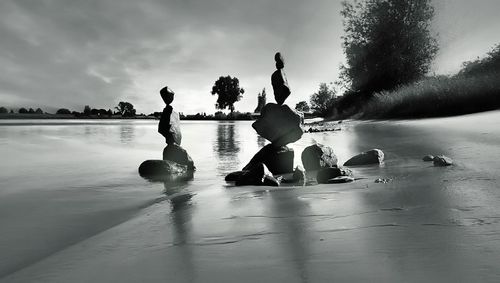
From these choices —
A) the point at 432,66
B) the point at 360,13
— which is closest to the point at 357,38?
the point at 360,13

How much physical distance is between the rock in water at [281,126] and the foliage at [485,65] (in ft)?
61.6

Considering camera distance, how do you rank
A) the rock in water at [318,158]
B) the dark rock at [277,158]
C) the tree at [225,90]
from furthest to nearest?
the tree at [225,90]
the dark rock at [277,158]
the rock in water at [318,158]

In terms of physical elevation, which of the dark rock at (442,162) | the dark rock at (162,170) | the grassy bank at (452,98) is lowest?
the dark rock at (162,170)

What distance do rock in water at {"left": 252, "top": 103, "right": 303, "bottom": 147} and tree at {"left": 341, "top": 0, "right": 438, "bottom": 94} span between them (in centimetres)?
2934

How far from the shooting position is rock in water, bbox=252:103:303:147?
686 centimetres

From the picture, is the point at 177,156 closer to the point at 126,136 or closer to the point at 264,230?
the point at 264,230

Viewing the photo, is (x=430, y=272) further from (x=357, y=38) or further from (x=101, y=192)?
(x=357, y=38)

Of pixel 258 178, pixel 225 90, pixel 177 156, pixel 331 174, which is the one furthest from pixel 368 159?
pixel 225 90

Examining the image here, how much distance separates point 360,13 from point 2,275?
3869 centimetres

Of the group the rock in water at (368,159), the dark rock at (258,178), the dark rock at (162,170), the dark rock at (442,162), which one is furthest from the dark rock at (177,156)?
the dark rock at (442,162)

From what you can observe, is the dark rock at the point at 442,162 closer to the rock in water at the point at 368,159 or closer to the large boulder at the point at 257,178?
the rock in water at the point at 368,159

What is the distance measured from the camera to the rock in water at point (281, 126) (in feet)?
22.5

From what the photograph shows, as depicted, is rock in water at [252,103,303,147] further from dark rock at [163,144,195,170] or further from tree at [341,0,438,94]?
tree at [341,0,438,94]

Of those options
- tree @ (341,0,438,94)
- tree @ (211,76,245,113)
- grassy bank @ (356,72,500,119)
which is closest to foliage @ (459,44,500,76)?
grassy bank @ (356,72,500,119)
